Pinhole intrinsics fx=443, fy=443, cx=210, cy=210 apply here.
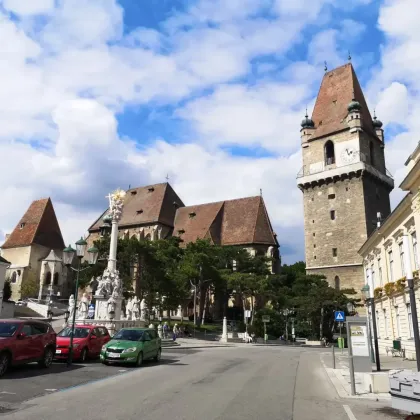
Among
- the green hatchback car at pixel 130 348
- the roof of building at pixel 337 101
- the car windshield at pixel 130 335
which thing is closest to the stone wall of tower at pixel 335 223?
the roof of building at pixel 337 101

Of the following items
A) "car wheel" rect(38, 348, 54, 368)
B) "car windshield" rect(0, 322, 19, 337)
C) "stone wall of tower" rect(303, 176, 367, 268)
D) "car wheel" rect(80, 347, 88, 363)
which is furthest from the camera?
"stone wall of tower" rect(303, 176, 367, 268)

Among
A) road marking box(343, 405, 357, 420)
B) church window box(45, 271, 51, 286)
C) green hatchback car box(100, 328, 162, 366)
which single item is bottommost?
road marking box(343, 405, 357, 420)

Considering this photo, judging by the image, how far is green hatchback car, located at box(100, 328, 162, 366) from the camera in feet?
49.5

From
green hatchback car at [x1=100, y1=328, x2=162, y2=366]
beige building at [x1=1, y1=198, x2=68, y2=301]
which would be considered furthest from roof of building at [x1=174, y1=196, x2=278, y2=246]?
green hatchback car at [x1=100, y1=328, x2=162, y2=366]

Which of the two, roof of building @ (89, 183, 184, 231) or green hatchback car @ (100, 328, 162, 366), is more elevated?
roof of building @ (89, 183, 184, 231)

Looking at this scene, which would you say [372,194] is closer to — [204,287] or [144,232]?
[204,287]

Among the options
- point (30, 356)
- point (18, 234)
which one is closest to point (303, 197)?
point (18, 234)

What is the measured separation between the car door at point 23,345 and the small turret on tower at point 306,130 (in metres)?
54.0

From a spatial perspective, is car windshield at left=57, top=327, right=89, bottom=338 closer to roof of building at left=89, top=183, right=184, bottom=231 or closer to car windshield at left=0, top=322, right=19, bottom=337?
car windshield at left=0, top=322, right=19, bottom=337

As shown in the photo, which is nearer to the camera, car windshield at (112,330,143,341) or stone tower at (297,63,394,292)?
car windshield at (112,330,143,341)

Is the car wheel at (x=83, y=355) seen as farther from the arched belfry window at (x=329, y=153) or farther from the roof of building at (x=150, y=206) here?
the roof of building at (x=150, y=206)

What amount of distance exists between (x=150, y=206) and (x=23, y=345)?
62675mm

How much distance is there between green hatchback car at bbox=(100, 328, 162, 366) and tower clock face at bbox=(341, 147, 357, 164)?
4555 centimetres

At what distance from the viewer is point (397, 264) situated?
25.3m
